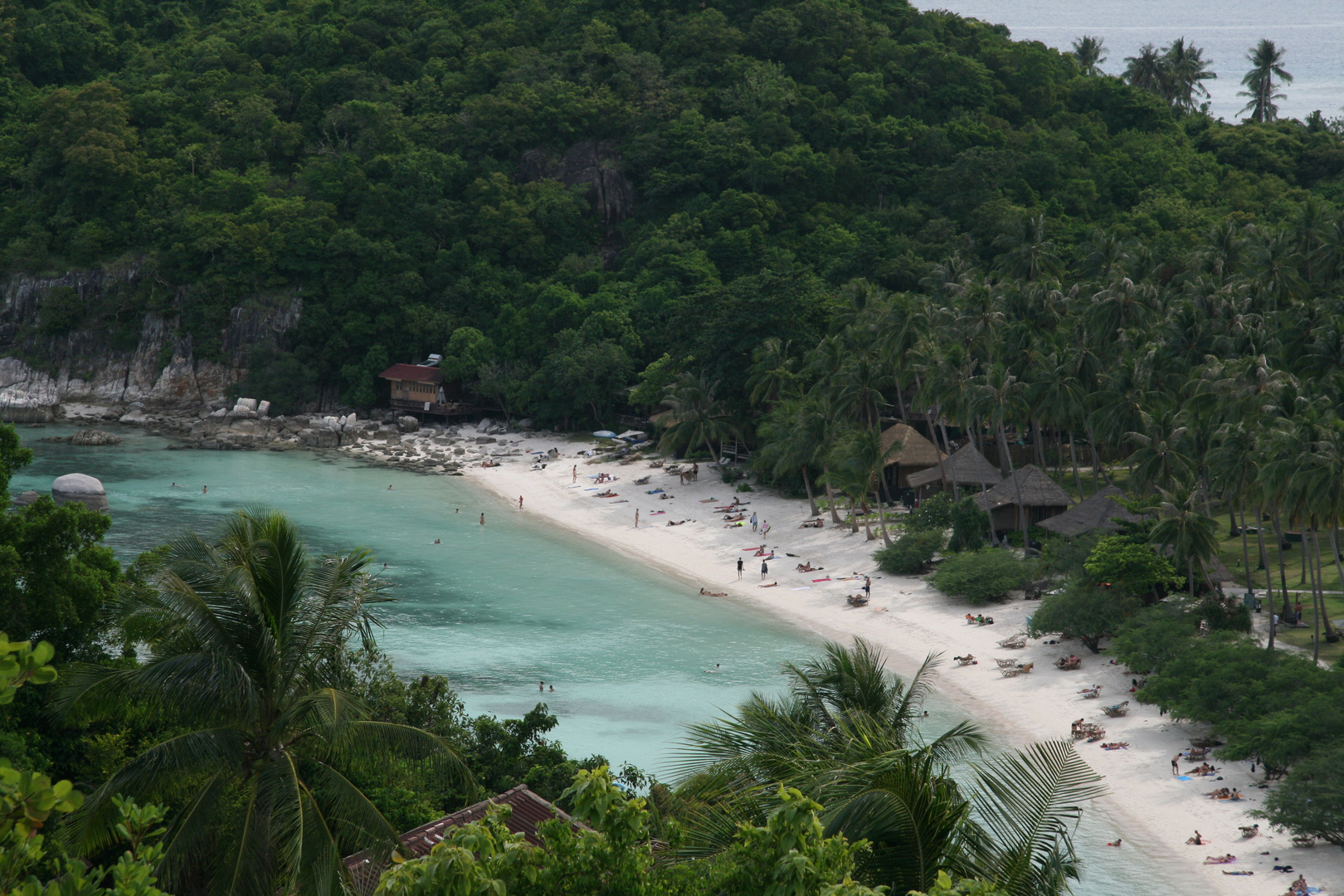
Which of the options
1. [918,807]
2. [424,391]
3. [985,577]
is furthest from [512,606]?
[424,391]

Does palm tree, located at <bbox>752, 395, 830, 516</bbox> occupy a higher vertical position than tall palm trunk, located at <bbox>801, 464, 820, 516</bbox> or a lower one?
higher

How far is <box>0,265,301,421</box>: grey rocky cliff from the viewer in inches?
2692

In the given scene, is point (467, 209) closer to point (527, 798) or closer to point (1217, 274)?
point (1217, 274)

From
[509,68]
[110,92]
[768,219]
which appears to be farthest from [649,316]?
[110,92]

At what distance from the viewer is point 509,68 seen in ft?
258

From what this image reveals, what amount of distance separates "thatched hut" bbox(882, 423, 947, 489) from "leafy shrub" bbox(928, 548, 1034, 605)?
10.00 meters

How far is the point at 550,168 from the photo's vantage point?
7550 cm

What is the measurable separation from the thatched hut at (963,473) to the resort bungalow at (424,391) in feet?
103

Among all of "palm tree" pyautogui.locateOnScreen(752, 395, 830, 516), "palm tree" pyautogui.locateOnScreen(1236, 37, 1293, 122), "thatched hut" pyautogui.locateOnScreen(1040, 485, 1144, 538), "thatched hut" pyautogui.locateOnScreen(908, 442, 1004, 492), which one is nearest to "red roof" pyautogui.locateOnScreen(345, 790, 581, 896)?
"thatched hut" pyautogui.locateOnScreen(1040, 485, 1144, 538)

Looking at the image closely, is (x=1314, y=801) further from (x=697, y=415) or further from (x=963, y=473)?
(x=697, y=415)

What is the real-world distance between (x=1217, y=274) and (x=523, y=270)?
41401 mm

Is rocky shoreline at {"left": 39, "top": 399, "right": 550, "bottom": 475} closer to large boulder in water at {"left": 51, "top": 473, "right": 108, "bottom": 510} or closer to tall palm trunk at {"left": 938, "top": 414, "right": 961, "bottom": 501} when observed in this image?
large boulder in water at {"left": 51, "top": 473, "right": 108, "bottom": 510}

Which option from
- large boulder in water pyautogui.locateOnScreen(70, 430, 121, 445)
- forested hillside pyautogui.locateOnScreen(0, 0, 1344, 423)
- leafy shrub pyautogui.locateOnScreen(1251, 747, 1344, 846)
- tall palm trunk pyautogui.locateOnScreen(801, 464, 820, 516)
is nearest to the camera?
leafy shrub pyautogui.locateOnScreen(1251, 747, 1344, 846)

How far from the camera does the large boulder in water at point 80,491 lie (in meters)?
44.3
